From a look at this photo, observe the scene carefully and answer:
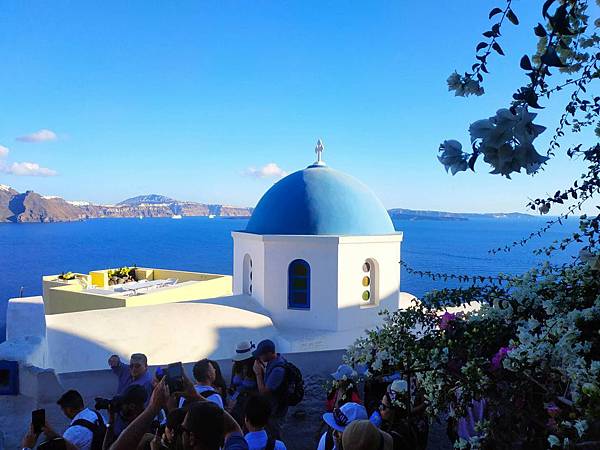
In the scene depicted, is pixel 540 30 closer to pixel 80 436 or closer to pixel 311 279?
pixel 80 436

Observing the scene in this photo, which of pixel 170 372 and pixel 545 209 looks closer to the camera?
pixel 545 209

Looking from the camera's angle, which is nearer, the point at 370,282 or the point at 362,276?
the point at 362,276

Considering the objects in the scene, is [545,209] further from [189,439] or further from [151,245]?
[151,245]

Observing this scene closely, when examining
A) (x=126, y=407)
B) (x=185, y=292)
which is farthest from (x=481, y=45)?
(x=185, y=292)

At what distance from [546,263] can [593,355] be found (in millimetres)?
1077

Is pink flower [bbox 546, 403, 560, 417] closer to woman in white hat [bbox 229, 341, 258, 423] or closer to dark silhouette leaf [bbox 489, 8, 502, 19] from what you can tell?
dark silhouette leaf [bbox 489, 8, 502, 19]

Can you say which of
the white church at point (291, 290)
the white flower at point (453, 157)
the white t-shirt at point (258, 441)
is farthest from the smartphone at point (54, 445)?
the white church at point (291, 290)

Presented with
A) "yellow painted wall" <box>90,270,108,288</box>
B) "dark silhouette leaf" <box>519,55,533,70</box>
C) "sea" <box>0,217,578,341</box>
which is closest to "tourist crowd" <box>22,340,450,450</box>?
"dark silhouette leaf" <box>519,55,533,70</box>

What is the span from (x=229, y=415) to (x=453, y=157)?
2356 millimetres

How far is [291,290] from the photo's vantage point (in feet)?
32.5

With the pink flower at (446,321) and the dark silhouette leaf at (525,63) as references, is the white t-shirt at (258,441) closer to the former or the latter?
the pink flower at (446,321)

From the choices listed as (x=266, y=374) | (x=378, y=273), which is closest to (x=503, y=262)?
(x=378, y=273)

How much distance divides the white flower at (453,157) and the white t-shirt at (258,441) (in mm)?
2594

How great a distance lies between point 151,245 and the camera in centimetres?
11975
